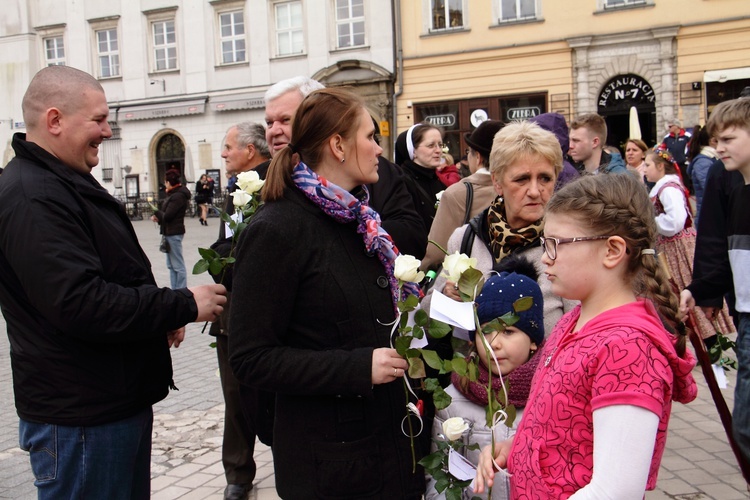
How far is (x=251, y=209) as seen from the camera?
10.1ft

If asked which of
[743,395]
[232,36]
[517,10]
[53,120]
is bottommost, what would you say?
[743,395]

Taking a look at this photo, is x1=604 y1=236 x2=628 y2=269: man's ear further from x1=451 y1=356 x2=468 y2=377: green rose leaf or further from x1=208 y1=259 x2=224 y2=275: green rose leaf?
x1=208 y1=259 x2=224 y2=275: green rose leaf

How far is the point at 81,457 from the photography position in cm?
258

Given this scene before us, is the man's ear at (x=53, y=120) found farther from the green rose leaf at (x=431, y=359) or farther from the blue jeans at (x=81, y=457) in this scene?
the green rose leaf at (x=431, y=359)

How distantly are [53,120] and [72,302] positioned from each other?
69 centimetres

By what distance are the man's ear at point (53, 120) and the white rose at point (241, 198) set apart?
70cm

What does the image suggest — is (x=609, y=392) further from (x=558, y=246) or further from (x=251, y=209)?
(x=251, y=209)

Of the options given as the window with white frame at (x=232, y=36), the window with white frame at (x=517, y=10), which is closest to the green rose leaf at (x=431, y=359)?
the window with white frame at (x=517, y=10)

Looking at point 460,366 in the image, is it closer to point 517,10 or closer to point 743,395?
point 743,395

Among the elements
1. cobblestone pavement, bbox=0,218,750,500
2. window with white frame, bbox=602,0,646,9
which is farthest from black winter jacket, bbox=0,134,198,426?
window with white frame, bbox=602,0,646,9

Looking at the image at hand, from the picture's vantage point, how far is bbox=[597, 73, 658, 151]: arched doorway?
22.6m

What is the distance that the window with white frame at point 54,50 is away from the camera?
1238 inches

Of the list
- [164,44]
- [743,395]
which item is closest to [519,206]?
[743,395]

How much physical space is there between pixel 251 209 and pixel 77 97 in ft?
2.56
